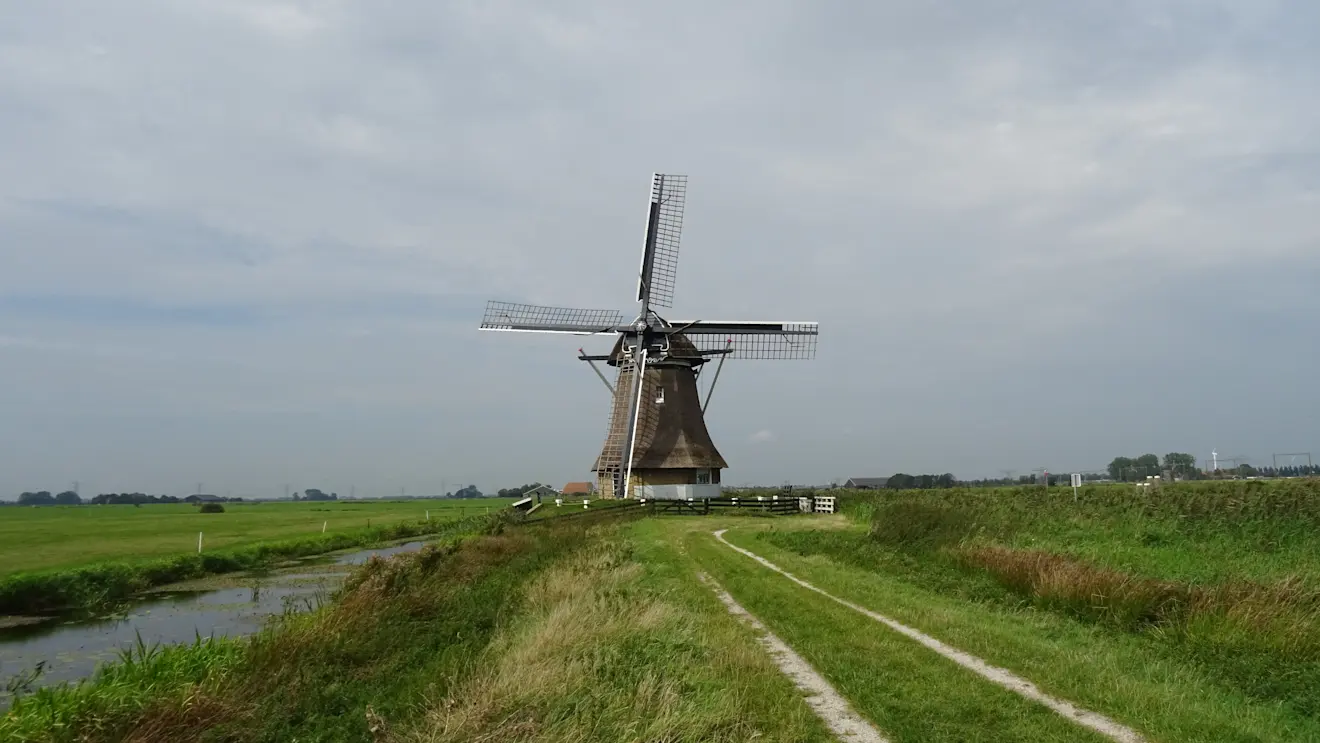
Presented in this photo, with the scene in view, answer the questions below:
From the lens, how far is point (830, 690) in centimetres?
799

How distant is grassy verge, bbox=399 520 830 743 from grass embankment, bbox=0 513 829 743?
0.02m

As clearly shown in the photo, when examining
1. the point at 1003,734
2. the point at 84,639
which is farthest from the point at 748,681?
the point at 84,639

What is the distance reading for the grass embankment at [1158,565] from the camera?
9062mm

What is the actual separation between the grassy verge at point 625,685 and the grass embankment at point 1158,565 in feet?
14.9

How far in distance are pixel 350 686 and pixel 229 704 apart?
138cm

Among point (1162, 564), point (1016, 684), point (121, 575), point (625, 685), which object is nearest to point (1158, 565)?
point (1162, 564)

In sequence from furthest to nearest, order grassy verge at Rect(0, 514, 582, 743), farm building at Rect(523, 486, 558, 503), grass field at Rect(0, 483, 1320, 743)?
farm building at Rect(523, 486, 558, 503), grassy verge at Rect(0, 514, 582, 743), grass field at Rect(0, 483, 1320, 743)

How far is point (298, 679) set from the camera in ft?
34.7

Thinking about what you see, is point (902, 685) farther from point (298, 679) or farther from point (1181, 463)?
point (1181, 463)

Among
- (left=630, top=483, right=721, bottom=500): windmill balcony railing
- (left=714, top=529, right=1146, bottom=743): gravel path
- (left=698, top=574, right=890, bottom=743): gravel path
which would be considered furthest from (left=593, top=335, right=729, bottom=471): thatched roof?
(left=698, top=574, right=890, bottom=743): gravel path

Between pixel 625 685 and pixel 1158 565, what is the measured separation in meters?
11.8

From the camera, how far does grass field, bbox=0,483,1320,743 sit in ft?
23.2

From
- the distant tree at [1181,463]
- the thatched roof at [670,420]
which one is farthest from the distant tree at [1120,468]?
the thatched roof at [670,420]

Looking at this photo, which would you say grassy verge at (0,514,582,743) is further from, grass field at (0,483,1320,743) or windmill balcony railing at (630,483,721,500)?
windmill balcony railing at (630,483,721,500)
